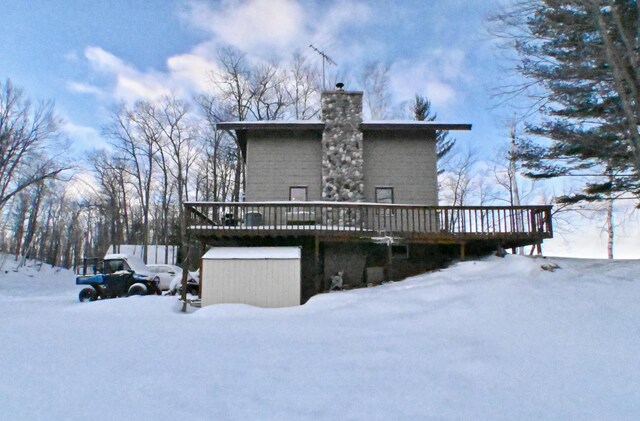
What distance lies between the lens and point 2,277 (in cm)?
2000

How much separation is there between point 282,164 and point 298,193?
1.19 meters

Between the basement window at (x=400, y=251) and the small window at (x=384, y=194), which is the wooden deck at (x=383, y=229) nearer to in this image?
the basement window at (x=400, y=251)

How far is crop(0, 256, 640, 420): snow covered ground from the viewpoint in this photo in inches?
130

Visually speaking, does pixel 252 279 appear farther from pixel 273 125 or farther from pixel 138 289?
pixel 138 289

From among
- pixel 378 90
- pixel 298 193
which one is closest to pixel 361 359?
pixel 298 193

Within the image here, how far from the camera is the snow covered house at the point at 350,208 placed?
10.9 meters

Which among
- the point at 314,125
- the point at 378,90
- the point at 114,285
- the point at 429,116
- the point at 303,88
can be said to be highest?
the point at 303,88

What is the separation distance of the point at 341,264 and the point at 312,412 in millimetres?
9012

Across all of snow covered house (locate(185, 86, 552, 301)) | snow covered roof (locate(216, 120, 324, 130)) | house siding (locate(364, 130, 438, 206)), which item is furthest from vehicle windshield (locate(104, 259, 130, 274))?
house siding (locate(364, 130, 438, 206))

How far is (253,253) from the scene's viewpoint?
34.6 ft

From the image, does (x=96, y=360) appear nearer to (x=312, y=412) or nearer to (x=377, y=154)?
(x=312, y=412)

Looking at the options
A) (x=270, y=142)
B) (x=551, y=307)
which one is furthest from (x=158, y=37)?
(x=551, y=307)

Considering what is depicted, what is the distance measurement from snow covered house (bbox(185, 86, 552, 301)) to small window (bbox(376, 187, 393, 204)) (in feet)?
0.12

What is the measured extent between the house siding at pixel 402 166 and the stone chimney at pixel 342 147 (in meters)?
0.65
